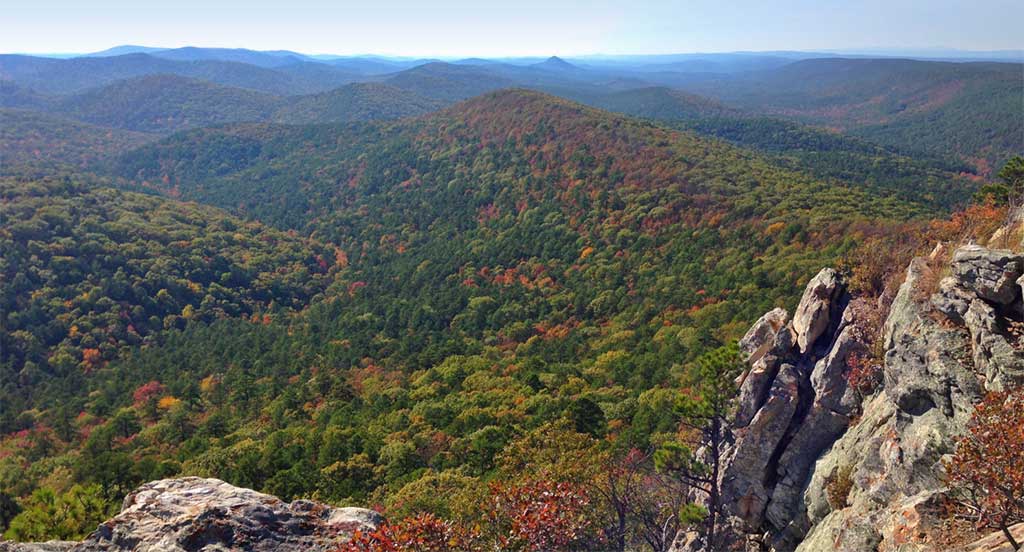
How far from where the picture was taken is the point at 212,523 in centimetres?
1478

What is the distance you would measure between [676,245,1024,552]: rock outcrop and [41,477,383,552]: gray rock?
11742 millimetres

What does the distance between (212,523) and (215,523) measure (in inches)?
2.9

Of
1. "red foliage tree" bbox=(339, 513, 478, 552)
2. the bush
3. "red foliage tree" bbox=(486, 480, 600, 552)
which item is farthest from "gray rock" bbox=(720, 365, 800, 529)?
"red foliage tree" bbox=(339, 513, 478, 552)

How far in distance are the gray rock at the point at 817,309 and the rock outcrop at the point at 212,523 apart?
15702 mm

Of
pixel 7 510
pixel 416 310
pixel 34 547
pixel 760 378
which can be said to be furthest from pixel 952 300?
pixel 416 310

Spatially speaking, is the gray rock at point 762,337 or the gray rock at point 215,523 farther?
the gray rock at point 762,337

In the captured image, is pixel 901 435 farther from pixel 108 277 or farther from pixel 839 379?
pixel 108 277

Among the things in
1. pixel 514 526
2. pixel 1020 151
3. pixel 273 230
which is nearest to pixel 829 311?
pixel 514 526

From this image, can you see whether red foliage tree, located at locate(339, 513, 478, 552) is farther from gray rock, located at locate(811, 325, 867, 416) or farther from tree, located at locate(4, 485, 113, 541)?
tree, located at locate(4, 485, 113, 541)

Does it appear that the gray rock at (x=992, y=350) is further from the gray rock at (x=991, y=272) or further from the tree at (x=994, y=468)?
the tree at (x=994, y=468)

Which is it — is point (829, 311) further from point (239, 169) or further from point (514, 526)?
point (239, 169)

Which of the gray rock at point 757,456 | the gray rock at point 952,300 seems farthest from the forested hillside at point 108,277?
the gray rock at point 952,300

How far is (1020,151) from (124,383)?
276337 mm

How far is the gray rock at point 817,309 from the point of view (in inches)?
749
